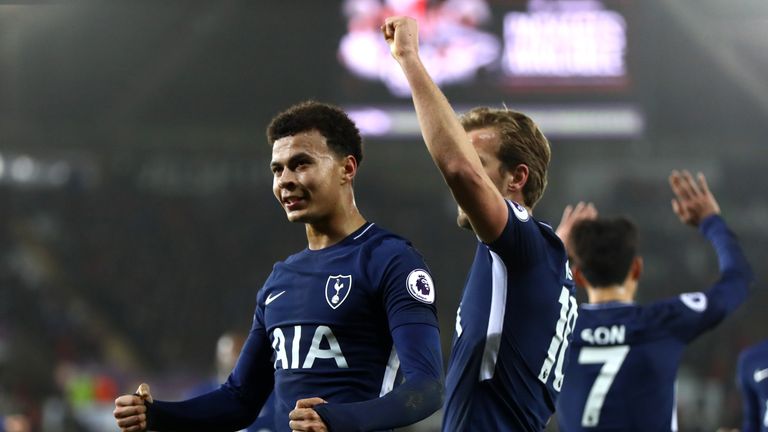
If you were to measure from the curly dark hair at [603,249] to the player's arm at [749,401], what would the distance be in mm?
851

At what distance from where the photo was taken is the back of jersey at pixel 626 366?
14.4 feet

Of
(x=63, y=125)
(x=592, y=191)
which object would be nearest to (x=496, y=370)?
(x=592, y=191)

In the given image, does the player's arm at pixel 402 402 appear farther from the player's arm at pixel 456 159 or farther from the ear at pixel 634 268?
the ear at pixel 634 268

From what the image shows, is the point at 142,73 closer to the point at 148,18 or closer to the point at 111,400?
the point at 148,18

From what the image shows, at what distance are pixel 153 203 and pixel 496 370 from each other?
17.2m

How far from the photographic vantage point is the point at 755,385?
4.93m

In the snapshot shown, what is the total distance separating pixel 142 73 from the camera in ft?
57.0

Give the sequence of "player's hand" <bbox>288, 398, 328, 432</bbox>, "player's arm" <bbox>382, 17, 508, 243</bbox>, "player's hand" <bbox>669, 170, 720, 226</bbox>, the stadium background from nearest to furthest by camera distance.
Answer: "player's hand" <bbox>288, 398, 328, 432</bbox>, "player's arm" <bbox>382, 17, 508, 243</bbox>, "player's hand" <bbox>669, 170, 720, 226</bbox>, the stadium background

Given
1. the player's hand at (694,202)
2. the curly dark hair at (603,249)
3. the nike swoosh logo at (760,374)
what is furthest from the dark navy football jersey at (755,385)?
the curly dark hair at (603,249)

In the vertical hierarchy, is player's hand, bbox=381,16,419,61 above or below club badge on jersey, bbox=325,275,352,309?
above

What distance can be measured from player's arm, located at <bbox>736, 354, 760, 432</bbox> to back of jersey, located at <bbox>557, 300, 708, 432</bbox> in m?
0.59

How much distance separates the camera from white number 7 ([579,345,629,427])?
4418 millimetres

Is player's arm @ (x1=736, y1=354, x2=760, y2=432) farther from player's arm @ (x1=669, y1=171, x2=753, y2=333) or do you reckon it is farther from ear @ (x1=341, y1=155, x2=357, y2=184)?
ear @ (x1=341, y1=155, x2=357, y2=184)

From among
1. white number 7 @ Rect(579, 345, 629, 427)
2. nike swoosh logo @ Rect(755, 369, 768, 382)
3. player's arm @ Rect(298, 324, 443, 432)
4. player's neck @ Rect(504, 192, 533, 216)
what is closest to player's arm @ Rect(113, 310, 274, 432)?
player's arm @ Rect(298, 324, 443, 432)
